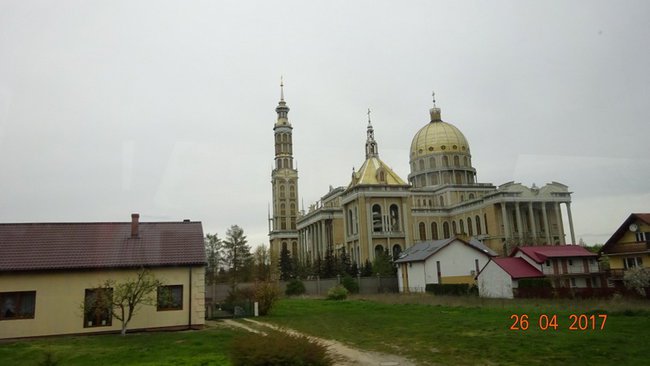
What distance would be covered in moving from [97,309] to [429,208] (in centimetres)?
6806

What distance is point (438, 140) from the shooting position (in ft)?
285

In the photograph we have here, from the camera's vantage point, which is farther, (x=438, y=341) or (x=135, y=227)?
(x=135, y=227)

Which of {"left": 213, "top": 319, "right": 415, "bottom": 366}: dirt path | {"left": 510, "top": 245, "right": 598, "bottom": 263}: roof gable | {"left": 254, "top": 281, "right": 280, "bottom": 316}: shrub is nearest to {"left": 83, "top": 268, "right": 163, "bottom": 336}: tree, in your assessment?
{"left": 254, "top": 281, "right": 280, "bottom": 316}: shrub

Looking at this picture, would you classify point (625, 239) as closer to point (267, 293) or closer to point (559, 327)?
point (559, 327)

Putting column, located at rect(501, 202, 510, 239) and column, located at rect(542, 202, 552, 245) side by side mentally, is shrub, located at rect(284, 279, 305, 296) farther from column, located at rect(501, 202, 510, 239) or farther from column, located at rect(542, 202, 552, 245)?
column, located at rect(542, 202, 552, 245)

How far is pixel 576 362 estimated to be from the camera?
1157 cm

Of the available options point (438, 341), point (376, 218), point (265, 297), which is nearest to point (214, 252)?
point (376, 218)

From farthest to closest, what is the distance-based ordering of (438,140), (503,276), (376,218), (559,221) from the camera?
(438,140), (559,221), (376,218), (503,276)

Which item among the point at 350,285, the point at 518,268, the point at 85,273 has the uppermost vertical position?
the point at 85,273

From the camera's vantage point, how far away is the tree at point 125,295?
810 inches

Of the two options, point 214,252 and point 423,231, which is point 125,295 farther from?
point 423,231

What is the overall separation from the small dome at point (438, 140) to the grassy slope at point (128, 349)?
70658mm

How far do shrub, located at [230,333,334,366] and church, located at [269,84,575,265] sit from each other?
54770 mm

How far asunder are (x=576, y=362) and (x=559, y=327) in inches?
259
